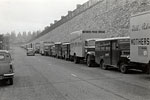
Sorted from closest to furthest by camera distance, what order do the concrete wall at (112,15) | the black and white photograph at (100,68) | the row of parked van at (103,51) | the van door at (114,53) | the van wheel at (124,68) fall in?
the black and white photograph at (100,68)
the van wheel at (124,68)
the row of parked van at (103,51)
the van door at (114,53)
the concrete wall at (112,15)

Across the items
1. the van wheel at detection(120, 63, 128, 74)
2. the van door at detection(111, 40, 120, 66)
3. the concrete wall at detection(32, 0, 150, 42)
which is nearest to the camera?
the van wheel at detection(120, 63, 128, 74)

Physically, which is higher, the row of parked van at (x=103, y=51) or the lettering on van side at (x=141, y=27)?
the lettering on van side at (x=141, y=27)

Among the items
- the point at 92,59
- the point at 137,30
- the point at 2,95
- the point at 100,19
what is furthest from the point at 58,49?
the point at 2,95

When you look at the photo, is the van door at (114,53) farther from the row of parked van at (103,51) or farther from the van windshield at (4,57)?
the van windshield at (4,57)

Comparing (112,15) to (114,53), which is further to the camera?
(112,15)

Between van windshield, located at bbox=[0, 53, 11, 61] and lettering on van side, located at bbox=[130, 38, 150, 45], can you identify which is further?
lettering on van side, located at bbox=[130, 38, 150, 45]

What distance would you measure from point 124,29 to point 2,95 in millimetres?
22917

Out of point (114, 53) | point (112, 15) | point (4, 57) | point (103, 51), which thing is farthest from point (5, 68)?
point (112, 15)

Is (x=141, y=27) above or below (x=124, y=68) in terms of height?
above

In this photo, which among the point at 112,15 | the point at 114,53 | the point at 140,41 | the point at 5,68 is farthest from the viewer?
the point at 112,15

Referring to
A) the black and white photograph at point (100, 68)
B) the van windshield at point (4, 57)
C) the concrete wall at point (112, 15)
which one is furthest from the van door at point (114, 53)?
the concrete wall at point (112, 15)

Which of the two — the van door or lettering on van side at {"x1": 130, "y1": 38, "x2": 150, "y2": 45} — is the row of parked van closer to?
the van door

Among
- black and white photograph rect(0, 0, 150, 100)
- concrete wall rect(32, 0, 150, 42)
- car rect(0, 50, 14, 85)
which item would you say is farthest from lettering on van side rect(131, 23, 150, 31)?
concrete wall rect(32, 0, 150, 42)

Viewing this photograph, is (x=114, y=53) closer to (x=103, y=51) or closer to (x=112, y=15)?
(x=103, y=51)
